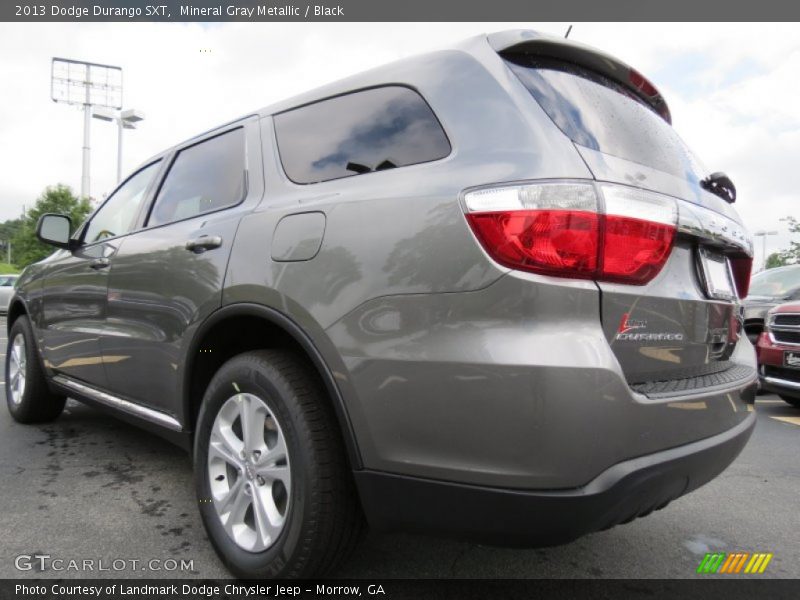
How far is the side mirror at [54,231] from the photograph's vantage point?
3.68 m

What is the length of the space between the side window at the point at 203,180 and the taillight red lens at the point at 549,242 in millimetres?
1291

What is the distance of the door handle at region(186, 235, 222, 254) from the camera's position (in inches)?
88.6

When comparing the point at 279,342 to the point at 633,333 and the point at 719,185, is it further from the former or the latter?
the point at 719,185

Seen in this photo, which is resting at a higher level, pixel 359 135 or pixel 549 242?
pixel 359 135

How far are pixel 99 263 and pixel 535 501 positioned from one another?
108 inches

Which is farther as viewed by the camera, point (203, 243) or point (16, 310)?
point (16, 310)

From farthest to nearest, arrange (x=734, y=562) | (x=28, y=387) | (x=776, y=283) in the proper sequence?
(x=776, y=283) < (x=28, y=387) < (x=734, y=562)

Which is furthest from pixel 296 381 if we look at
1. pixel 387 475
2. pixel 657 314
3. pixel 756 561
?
pixel 756 561

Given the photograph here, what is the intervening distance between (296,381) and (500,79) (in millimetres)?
1096

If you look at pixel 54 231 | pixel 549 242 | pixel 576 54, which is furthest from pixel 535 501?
pixel 54 231

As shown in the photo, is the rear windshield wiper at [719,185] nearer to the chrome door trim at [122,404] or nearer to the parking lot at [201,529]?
the parking lot at [201,529]

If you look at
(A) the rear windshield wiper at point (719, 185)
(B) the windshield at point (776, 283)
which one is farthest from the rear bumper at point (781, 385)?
(A) the rear windshield wiper at point (719, 185)

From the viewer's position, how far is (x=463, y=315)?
1470 millimetres

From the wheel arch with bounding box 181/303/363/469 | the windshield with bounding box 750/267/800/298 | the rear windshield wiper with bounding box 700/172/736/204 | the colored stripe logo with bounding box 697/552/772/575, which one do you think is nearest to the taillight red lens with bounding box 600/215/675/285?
the rear windshield wiper with bounding box 700/172/736/204
